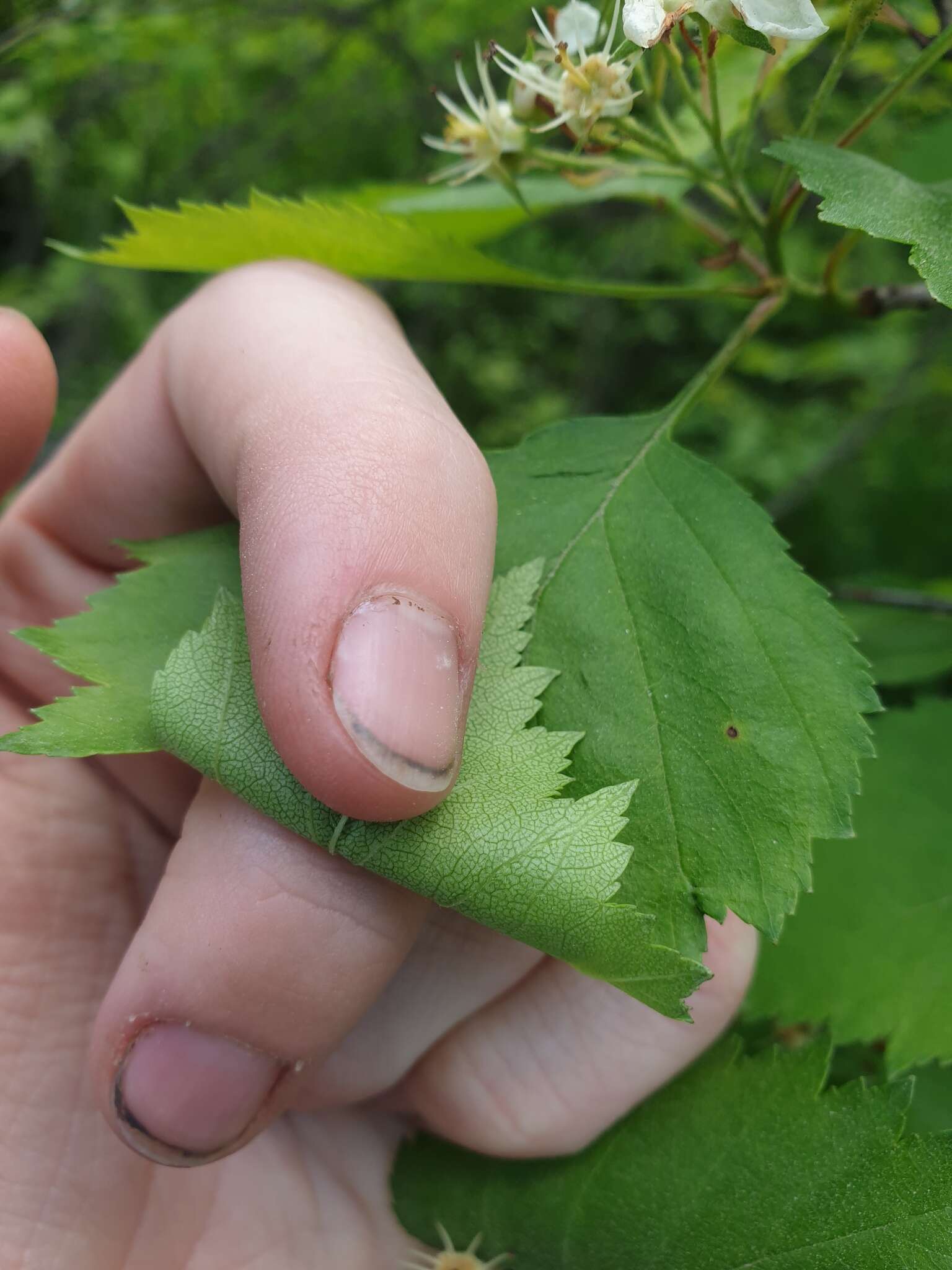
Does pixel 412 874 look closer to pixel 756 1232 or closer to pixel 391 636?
pixel 391 636

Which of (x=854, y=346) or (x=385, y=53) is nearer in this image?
(x=385, y=53)

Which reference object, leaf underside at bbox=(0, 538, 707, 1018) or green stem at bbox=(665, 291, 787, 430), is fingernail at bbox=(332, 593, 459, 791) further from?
green stem at bbox=(665, 291, 787, 430)

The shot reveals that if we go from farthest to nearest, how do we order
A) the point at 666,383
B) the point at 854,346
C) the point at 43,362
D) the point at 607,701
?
the point at 666,383 < the point at 854,346 < the point at 43,362 < the point at 607,701

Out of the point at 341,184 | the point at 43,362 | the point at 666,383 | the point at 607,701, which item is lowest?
the point at 666,383

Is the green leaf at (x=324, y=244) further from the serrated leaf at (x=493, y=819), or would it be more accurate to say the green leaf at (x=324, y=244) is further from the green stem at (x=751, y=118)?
the serrated leaf at (x=493, y=819)

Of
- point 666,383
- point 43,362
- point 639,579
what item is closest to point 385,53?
point 666,383

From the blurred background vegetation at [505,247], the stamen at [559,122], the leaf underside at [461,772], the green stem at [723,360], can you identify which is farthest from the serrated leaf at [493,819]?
the blurred background vegetation at [505,247]

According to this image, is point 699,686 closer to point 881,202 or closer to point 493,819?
point 493,819
